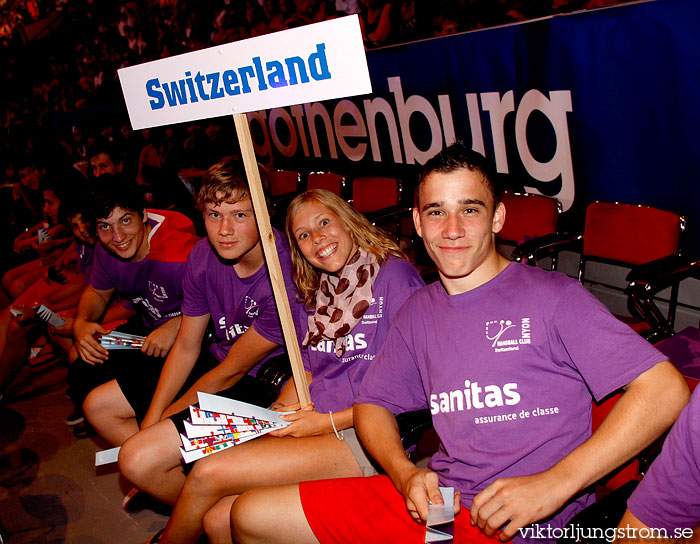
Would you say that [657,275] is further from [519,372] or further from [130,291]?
[130,291]

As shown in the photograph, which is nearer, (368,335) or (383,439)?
(383,439)

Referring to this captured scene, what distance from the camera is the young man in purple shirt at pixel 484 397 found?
1.13 metres

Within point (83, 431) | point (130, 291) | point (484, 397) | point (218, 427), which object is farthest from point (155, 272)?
point (484, 397)

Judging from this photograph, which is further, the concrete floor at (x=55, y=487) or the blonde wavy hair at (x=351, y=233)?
the concrete floor at (x=55, y=487)

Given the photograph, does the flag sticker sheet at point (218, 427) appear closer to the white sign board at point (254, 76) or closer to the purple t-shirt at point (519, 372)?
the purple t-shirt at point (519, 372)

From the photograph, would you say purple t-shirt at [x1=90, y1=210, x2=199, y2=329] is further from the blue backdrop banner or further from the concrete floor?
the blue backdrop banner

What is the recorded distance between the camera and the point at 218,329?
237 centimetres

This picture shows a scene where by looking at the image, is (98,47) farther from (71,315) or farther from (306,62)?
(306,62)

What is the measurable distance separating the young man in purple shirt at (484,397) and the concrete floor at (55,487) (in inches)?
50.4

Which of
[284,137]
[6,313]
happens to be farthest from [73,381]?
[284,137]

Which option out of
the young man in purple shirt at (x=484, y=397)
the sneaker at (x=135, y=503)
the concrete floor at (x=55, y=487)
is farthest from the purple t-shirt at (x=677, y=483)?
the sneaker at (x=135, y=503)

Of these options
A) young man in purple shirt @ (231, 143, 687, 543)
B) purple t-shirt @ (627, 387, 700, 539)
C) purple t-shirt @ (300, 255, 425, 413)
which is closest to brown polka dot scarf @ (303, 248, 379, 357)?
purple t-shirt @ (300, 255, 425, 413)

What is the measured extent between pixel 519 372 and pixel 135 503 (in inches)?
82.0

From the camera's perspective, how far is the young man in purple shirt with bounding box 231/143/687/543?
1126 mm
